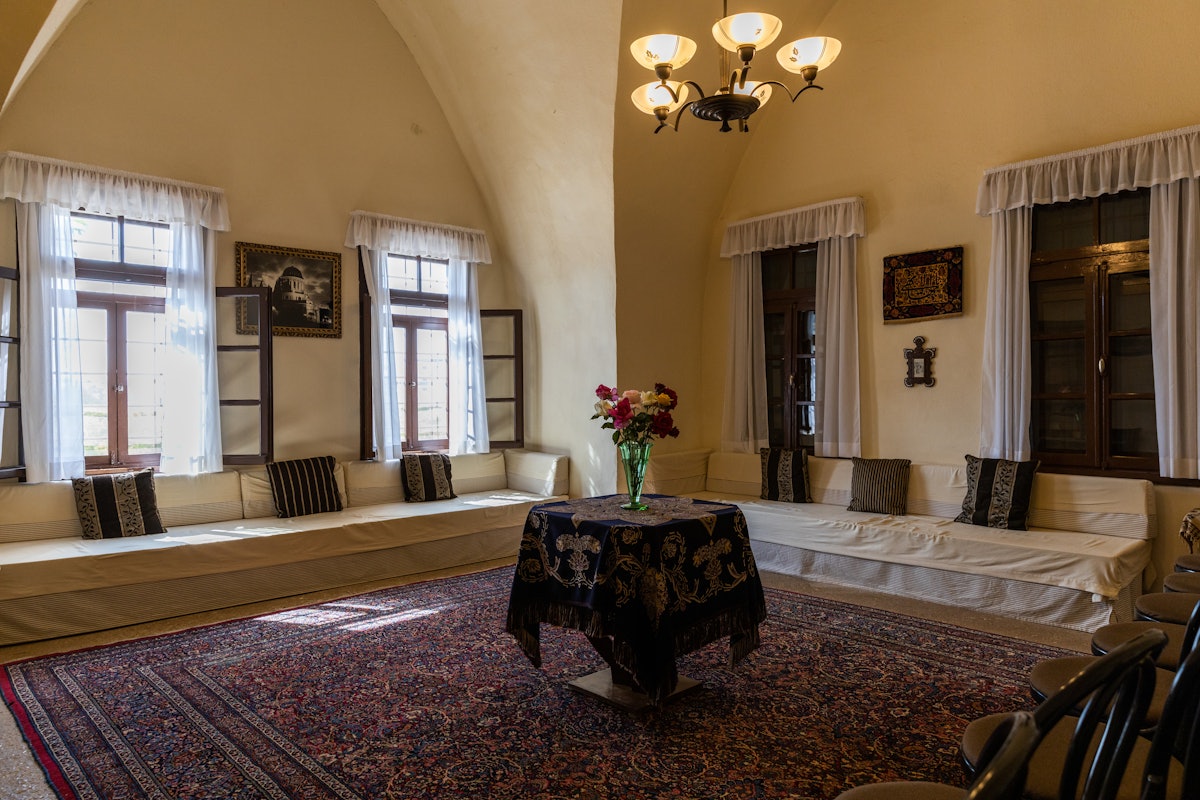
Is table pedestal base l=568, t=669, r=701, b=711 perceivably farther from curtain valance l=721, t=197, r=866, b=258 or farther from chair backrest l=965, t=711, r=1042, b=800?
curtain valance l=721, t=197, r=866, b=258

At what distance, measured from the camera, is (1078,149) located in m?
5.03

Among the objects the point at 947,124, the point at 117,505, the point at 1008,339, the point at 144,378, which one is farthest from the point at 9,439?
the point at 947,124

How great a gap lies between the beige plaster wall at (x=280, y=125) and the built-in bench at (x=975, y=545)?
3450 millimetres

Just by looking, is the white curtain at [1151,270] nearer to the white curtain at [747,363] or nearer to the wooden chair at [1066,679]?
the white curtain at [747,363]

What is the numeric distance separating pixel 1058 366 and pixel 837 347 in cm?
147

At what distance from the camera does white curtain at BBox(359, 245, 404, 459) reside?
6387mm

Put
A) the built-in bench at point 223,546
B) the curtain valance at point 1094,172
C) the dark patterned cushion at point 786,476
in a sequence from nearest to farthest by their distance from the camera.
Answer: the built-in bench at point 223,546 < the curtain valance at point 1094,172 < the dark patterned cushion at point 786,476

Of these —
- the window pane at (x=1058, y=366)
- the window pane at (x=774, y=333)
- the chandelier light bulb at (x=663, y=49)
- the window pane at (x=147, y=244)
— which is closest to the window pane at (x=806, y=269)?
the window pane at (x=774, y=333)

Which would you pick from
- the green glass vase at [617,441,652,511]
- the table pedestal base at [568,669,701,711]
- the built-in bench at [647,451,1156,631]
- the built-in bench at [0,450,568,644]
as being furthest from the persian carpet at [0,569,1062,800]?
the green glass vase at [617,441,652,511]

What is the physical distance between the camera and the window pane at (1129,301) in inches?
194

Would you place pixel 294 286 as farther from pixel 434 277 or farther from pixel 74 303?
pixel 74 303

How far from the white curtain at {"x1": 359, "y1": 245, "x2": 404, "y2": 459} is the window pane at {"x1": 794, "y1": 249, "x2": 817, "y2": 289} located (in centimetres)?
329

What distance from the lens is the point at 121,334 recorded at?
5.43 metres

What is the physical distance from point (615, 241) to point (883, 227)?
1989mm
